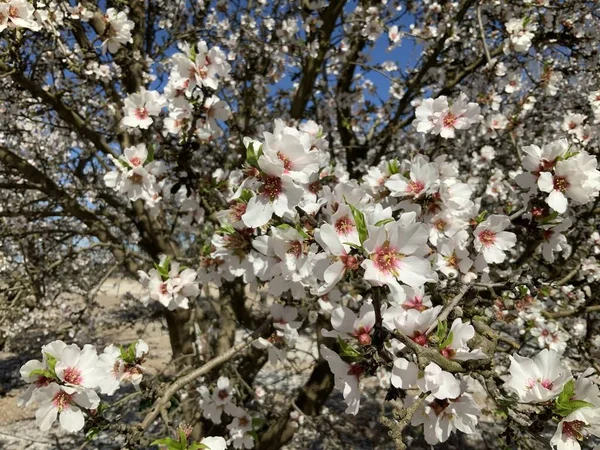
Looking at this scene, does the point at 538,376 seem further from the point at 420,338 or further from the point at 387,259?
the point at 387,259

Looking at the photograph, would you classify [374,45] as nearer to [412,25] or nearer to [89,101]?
[412,25]

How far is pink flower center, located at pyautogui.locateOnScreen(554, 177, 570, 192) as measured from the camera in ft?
5.54

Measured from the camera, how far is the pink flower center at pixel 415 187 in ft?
5.65

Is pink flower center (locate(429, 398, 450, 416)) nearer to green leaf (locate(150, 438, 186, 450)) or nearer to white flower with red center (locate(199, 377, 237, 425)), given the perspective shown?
green leaf (locate(150, 438, 186, 450))

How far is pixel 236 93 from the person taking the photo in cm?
561

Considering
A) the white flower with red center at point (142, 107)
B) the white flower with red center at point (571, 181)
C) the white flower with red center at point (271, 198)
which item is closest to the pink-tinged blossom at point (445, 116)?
the white flower with red center at point (571, 181)

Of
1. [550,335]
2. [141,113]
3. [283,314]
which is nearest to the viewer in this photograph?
[283,314]

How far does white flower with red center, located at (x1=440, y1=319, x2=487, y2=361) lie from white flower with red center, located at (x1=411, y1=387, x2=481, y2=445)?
26 cm

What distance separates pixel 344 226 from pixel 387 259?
214 mm

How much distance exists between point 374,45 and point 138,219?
3.91 metres

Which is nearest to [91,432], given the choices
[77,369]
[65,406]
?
[65,406]

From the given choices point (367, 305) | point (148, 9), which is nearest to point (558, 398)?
point (367, 305)

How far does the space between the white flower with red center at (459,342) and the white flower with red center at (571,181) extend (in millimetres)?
767

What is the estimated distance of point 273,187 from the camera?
4.62 ft
